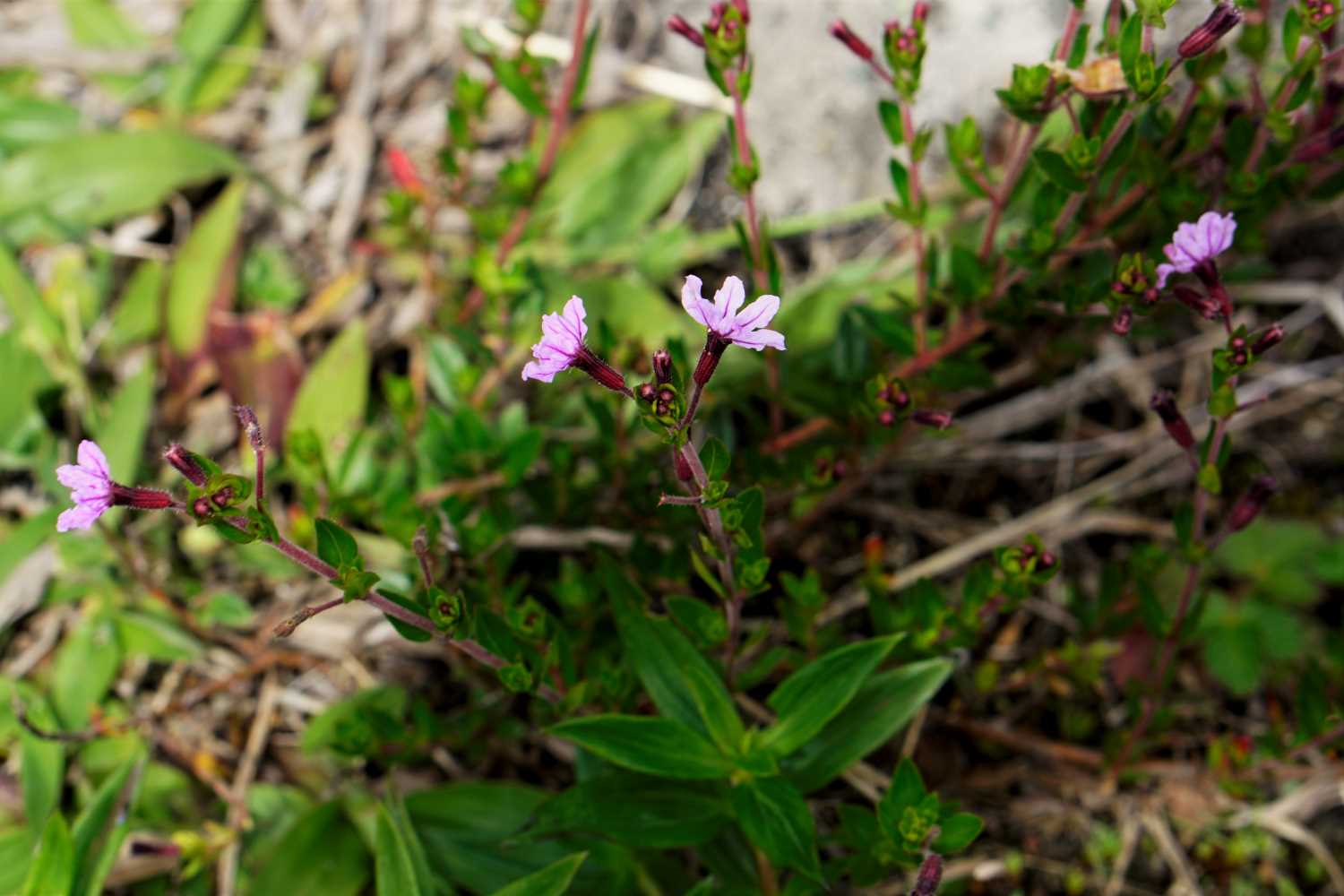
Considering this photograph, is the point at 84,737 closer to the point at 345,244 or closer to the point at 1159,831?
the point at 345,244

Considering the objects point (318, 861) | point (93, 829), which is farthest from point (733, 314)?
point (93, 829)

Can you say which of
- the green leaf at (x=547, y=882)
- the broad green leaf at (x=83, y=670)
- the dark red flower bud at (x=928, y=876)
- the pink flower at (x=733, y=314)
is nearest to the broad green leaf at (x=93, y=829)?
the broad green leaf at (x=83, y=670)

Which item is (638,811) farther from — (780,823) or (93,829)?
(93,829)

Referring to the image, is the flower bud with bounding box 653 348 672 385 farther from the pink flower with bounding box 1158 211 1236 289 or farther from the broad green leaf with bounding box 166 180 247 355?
the broad green leaf with bounding box 166 180 247 355

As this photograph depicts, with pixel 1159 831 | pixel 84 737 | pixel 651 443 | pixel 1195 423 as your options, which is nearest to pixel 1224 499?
pixel 1195 423

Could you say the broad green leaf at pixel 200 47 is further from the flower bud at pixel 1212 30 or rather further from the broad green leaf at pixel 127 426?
the flower bud at pixel 1212 30

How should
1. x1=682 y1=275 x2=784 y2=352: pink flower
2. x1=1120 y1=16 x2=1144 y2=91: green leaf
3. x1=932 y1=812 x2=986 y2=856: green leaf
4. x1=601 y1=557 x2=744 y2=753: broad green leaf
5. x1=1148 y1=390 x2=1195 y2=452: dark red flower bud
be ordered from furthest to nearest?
x1=601 y1=557 x2=744 y2=753: broad green leaf → x1=1148 y1=390 x2=1195 y2=452: dark red flower bud → x1=932 y1=812 x2=986 y2=856: green leaf → x1=1120 y1=16 x2=1144 y2=91: green leaf → x1=682 y1=275 x2=784 y2=352: pink flower

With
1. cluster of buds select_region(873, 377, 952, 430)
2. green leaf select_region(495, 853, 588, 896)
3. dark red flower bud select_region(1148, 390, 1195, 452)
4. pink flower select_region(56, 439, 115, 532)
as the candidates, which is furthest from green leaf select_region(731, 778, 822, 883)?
pink flower select_region(56, 439, 115, 532)
